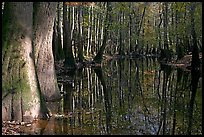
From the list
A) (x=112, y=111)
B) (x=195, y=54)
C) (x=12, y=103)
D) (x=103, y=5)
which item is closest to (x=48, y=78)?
(x=112, y=111)

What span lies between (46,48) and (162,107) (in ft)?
16.0

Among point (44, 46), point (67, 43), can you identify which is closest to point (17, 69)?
point (44, 46)

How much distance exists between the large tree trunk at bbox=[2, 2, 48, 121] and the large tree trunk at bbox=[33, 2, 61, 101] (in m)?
2.97

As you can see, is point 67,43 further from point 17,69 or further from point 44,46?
point 17,69

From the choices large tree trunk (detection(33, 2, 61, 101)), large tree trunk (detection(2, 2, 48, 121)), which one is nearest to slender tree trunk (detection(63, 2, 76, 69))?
large tree trunk (detection(33, 2, 61, 101))

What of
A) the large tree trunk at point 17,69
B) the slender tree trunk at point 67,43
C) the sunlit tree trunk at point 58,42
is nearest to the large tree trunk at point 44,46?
the large tree trunk at point 17,69

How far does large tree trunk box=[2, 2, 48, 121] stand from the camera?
10852mm

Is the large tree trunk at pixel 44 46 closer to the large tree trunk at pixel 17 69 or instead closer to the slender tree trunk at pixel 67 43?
the large tree trunk at pixel 17 69

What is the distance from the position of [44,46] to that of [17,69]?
3823 mm

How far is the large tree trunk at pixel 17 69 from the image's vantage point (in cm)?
1085

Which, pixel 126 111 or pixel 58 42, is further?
pixel 58 42

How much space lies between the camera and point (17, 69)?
11062mm

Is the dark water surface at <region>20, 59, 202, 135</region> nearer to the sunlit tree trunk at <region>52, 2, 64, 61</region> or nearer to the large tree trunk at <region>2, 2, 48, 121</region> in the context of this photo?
the large tree trunk at <region>2, 2, 48, 121</region>

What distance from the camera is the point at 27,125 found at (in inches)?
419
